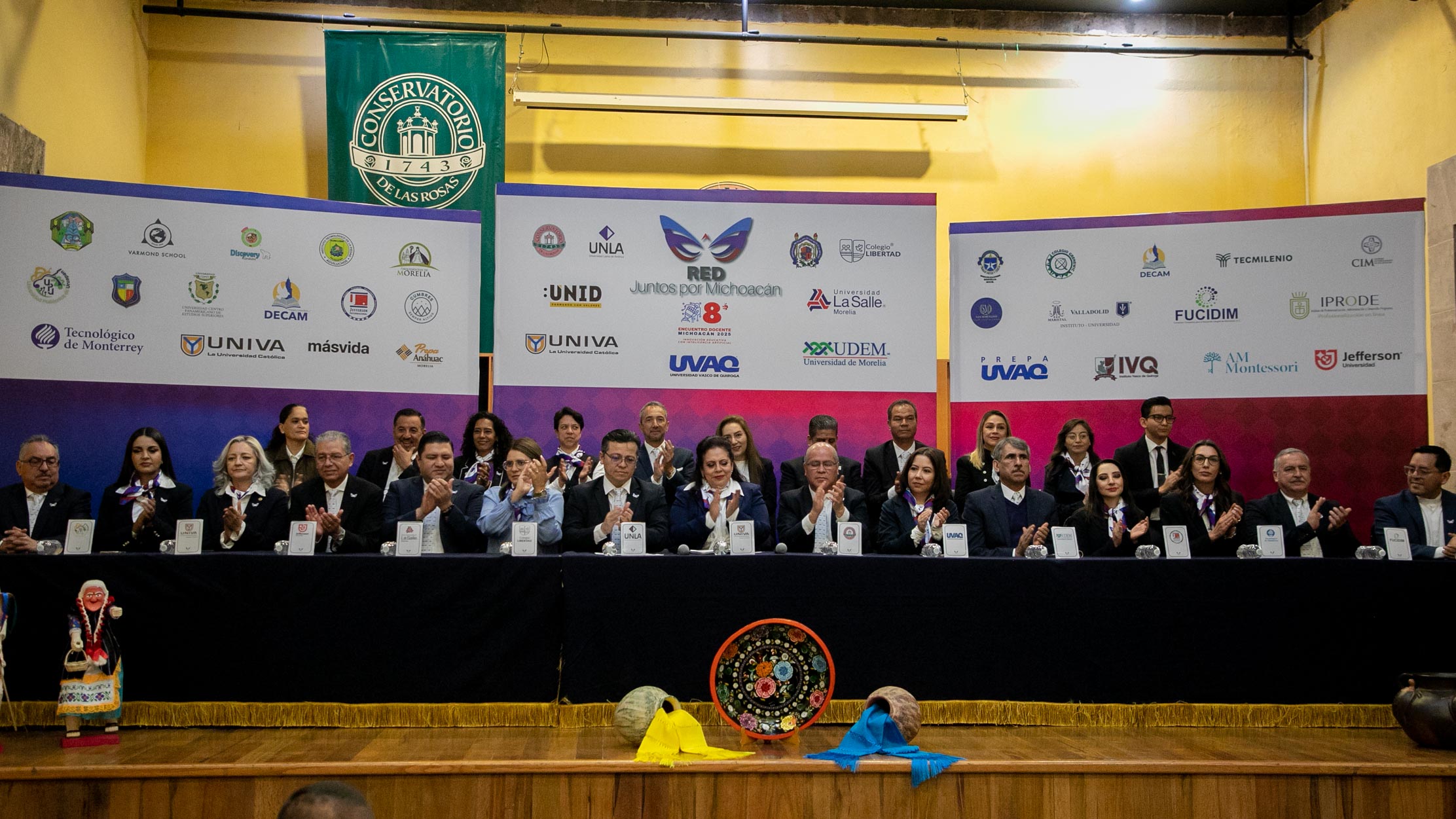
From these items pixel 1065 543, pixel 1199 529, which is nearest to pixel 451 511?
pixel 1065 543

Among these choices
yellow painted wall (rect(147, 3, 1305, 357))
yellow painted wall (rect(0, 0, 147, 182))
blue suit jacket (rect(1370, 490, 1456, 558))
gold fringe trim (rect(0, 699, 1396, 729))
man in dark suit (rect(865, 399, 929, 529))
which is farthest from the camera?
yellow painted wall (rect(147, 3, 1305, 357))

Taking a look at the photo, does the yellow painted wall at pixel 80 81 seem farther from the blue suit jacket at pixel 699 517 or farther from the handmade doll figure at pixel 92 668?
the blue suit jacket at pixel 699 517

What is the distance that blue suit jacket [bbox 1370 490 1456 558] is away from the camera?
453 centimetres

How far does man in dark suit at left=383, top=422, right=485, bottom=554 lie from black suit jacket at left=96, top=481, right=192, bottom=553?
800 mm

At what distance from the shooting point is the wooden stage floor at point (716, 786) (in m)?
3.08

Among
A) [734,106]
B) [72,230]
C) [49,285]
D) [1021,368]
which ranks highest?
[734,106]

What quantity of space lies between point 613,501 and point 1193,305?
10.5 feet

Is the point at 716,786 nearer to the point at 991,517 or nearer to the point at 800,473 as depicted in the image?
the point at 991,517

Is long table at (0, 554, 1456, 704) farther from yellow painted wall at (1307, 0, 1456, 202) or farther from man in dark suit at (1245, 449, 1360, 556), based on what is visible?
yellow painted wall at (1307, 0, 1456, 202)

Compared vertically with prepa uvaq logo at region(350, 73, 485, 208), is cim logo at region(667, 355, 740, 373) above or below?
below

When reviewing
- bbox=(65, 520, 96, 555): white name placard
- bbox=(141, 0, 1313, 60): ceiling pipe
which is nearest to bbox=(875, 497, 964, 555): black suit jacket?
bbox=(65, 520, 96, 555): white name placard

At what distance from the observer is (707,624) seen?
3764 millimetres

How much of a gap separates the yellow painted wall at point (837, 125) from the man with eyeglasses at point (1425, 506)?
10.3 feet

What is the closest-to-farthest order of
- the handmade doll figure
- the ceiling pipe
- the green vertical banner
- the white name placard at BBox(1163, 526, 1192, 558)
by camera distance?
the handmade doll figure → the white name placard at BBox(1163, 526, 1192, 558) → the green vertical banner → the ceiling pipe
